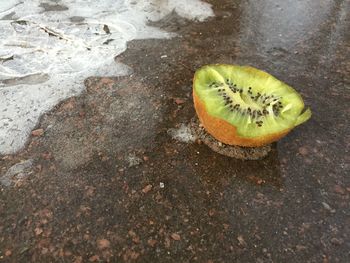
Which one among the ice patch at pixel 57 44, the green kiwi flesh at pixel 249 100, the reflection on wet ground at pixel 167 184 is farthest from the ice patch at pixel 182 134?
the ice patch at pixel 57 44

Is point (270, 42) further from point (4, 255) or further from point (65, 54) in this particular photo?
point (4, 255)

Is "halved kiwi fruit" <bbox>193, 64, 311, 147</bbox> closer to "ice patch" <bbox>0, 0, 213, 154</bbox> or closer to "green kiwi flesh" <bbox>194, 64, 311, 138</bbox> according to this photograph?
"green kiwi flesh" <bbox>194, 64, 311, 138</bbox>

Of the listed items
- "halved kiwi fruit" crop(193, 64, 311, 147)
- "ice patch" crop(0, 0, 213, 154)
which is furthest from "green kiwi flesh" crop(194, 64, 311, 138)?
"ice patch" crop(0, 0, 213, 154)

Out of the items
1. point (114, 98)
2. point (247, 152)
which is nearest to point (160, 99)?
point (114, 98)

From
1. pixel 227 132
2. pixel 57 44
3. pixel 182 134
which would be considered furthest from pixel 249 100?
→ pixel 57 44

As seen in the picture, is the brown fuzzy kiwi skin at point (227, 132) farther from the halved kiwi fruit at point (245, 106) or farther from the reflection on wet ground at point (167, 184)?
the reflection on wet ground at point (167, 184)
